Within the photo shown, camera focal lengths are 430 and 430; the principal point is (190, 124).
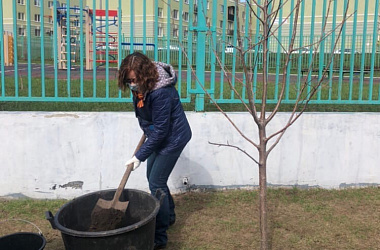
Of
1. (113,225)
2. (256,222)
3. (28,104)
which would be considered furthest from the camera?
(28,104)

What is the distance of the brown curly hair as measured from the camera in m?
3.17

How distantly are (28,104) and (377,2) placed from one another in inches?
171

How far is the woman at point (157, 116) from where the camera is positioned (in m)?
3.20

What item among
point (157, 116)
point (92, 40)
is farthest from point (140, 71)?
point (92, 40)

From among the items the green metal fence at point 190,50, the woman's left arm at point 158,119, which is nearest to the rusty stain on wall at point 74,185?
the green metal fence at point 190,50

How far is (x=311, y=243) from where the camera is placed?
144 inches

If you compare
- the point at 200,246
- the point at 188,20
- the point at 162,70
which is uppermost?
the point at 188,20

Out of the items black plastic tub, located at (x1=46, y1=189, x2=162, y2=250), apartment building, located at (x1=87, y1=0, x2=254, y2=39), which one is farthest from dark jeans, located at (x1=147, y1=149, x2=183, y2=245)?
apartment building, located at (x1=87, y1=0, x2=254, y2=39)

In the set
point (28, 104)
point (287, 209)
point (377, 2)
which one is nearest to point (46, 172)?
point (28, 104)

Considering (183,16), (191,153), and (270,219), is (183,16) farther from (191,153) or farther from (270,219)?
(270,219)

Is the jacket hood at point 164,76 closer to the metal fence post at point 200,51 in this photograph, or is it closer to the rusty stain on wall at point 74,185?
the metal fence post at point 200,51

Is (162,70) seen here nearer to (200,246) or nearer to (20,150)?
(200,246)

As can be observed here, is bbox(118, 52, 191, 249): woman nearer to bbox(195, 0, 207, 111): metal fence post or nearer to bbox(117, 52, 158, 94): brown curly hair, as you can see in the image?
bbox(117, 52, 158, 94): brown curly hair

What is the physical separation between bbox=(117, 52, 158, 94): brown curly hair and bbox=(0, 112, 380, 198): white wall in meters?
1.45
